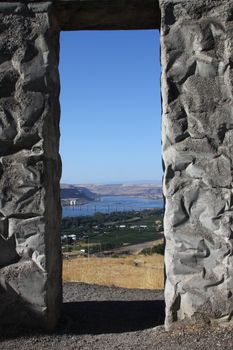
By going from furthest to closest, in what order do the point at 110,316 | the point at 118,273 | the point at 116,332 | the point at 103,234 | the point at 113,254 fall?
the point at 103,234
the point at 113,254
the point at 118,273
the point at 110,316
the point at 116,332

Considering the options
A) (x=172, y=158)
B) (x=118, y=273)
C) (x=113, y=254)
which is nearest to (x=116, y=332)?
(x=172, y=158)

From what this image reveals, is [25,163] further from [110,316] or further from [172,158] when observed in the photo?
[110,316]

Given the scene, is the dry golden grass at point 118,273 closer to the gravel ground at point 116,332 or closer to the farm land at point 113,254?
the farm land at point 113,254

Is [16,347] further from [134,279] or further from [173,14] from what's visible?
[134,279]

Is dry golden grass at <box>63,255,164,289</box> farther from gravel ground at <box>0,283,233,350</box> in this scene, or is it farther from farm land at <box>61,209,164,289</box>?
gravel ground at <box>0,283,233,350</box>

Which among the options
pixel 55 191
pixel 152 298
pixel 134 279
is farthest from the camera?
pixel 134 279

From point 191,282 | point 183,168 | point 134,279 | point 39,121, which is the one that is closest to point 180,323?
point 191,282
